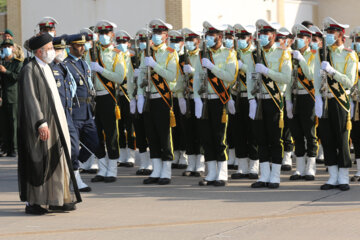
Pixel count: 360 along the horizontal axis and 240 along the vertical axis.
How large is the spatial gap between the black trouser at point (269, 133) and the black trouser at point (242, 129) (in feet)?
4.60

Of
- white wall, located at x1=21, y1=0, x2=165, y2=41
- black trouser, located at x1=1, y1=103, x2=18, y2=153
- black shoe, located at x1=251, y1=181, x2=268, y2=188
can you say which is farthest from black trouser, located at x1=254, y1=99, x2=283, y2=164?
white wall, located at x1=21, y1=0, x2=165, y2=41

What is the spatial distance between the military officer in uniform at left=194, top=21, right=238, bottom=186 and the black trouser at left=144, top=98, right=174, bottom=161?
20.6 inches

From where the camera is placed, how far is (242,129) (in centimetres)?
1300

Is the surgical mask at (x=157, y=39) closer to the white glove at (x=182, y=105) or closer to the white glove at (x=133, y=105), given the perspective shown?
the white glove at (x=182, y=105)

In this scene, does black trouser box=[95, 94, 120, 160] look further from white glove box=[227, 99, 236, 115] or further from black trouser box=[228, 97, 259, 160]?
black trouser box=[228, 97, 259, 160]

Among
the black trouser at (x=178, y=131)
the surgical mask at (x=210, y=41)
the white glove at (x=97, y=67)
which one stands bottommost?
the black trouser at (x=178, y=131)

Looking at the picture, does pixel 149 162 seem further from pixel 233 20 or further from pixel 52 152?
pixel 233 20

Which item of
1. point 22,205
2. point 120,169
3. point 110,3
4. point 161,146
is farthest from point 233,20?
point 22,205

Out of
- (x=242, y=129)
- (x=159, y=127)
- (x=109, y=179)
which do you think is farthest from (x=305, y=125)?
(x=109, y=179)

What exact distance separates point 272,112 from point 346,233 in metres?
3.54

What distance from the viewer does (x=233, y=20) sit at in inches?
1137

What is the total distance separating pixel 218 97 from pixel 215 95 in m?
0.05

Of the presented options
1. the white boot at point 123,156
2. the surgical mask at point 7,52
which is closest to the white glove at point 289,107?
the white boot at point 123,156

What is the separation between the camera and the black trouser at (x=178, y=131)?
13.7 meters
